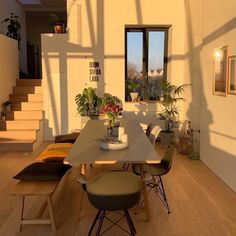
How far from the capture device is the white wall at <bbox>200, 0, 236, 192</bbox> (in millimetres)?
4422

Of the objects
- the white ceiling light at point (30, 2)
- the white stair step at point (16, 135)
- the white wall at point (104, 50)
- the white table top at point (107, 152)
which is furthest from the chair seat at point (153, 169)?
the white ceiling light at point (30, 2)

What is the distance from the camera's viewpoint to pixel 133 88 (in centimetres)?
792

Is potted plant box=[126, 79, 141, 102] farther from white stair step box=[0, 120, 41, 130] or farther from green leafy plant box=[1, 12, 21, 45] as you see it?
green leafy plant box=[1, 12, 21, 45]

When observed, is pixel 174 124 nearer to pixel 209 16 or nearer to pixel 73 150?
pixel 209 16

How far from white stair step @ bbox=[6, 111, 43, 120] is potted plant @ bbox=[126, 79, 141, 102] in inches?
85.7

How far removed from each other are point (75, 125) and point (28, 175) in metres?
4.42

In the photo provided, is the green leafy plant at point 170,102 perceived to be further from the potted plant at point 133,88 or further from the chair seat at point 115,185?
the chair seat at point 115,185

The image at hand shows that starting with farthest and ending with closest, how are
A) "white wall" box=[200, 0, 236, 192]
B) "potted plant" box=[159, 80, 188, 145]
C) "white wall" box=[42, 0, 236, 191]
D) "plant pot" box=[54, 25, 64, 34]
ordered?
"plant pot" box=[54, 25, 64, 34] → "white wall" box=[42, 0, 236, 191] → "potted plant" box=[159, 80, 188, 145] → "white wall" box=[200, 0, 236, 192]

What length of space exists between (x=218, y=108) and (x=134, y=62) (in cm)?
334

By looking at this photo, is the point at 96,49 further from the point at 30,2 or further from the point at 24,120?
the point at 30,2

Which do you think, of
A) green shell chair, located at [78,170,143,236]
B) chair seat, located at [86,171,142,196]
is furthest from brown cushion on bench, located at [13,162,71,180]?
chair seat, located at [86,171,142,196]

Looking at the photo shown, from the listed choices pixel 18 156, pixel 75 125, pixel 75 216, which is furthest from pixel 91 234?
pixel 75 125

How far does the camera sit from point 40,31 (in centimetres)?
1171

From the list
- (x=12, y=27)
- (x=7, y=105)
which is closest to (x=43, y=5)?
(x=12, y=27)
